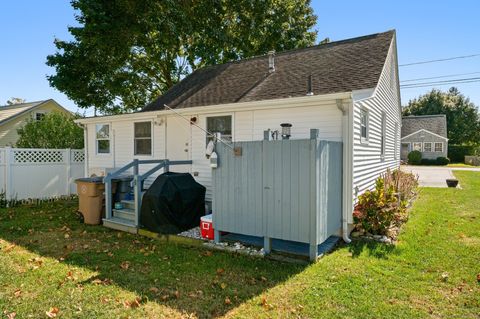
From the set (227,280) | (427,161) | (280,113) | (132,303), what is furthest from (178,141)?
(427,161)

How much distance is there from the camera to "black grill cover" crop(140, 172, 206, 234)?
20.9ft

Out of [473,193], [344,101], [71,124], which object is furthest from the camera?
[71,124]

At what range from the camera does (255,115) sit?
7238 mm

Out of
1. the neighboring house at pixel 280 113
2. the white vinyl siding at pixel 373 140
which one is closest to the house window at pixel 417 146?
the neighboring house at pixel 280 113

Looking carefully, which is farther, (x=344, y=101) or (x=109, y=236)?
(x=109, y=236)

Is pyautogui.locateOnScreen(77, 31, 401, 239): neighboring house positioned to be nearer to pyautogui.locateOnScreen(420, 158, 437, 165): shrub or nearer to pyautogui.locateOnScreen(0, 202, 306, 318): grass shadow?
pyautogui.locateOnScreen(0, 202, 306, 318): grass shadow

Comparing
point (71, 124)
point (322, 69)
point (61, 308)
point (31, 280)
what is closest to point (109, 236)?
point (31, 280)

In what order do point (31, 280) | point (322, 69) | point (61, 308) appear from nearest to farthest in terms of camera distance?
point (61, 308), point (31, 280), point (322, 69)

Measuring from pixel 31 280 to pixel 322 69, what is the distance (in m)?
7.66

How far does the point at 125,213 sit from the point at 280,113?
14.3 feet

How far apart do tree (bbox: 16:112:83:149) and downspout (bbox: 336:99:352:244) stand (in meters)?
12.4

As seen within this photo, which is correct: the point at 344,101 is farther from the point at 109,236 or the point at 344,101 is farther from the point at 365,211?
the point at 109,236

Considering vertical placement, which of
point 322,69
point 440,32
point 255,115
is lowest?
point 255,115

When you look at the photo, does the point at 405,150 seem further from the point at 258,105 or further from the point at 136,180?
the point at 136,180
